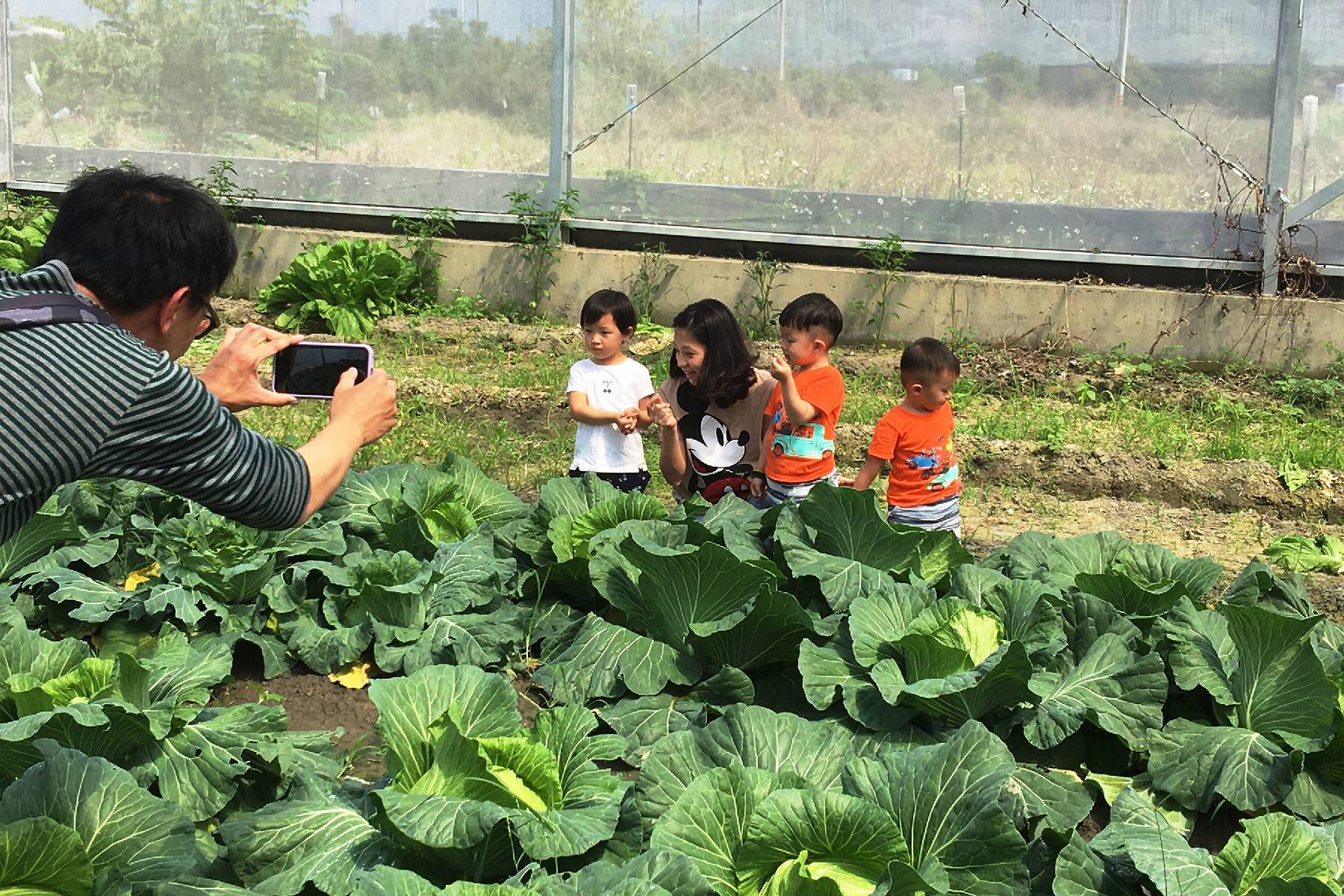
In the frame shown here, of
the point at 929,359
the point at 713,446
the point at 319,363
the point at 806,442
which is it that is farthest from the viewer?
the point at 713,446

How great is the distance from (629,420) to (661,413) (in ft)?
0.78

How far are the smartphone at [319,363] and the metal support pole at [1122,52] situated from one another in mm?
7083

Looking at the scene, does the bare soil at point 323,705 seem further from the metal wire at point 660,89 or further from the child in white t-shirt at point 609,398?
the metal wire at point 660,89

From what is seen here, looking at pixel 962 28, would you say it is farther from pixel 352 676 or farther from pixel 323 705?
pixel 323 705

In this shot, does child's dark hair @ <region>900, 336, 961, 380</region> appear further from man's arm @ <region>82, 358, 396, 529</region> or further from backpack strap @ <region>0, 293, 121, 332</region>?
backpack strap @ <region>0, 293, 121, 332</region>

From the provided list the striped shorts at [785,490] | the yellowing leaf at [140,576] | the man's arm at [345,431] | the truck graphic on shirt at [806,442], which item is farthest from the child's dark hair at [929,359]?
the yellowing leaf at [140,576]

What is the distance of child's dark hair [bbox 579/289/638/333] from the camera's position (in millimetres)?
5191

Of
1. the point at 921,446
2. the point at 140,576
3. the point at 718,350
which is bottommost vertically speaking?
the point at 140,576

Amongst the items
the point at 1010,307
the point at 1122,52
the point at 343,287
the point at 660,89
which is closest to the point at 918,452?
the point at 1010,307

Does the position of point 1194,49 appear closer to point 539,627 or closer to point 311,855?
point 539,627

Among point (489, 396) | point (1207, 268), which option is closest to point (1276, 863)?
point (489, 396)

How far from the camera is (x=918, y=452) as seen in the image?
5.02 meters

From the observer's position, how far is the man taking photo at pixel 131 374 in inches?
→ 91.7

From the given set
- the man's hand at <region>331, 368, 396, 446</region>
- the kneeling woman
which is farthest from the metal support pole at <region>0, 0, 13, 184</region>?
the man's hand at <region>331, 368, 396, 446</region>
